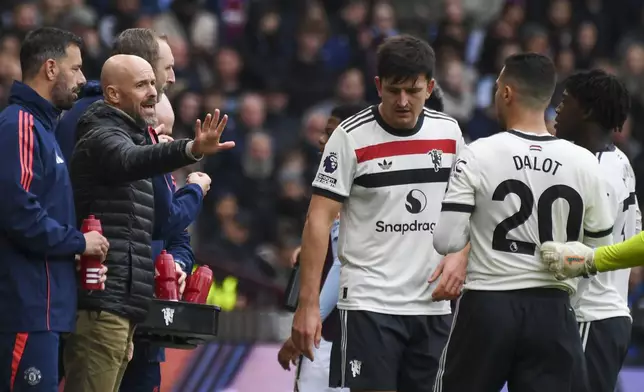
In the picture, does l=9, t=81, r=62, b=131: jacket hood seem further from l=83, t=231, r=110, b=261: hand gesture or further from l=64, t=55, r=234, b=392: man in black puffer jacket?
l=83, t=231, r=110, b=261: hand gesture

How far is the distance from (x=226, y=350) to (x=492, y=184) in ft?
17.5

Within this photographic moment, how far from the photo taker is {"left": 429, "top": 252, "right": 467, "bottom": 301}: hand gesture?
720cm

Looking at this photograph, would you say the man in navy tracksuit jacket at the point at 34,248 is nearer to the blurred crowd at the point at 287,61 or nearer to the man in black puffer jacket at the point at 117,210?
the man in black puffer jacket at the point at 117,210

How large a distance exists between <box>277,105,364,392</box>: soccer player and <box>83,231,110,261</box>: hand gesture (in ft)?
6.05

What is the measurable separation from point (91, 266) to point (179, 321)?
0.68 m

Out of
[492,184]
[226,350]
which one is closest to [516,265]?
[492,184]

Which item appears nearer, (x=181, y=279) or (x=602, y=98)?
(x=181, y=279)

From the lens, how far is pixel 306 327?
747 cm

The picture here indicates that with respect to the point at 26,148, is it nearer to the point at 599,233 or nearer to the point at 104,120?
the point at 104,120

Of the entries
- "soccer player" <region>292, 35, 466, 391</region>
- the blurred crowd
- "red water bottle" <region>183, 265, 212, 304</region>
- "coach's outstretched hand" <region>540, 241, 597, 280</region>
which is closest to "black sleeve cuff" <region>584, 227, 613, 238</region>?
"coach's outstretched hand" <region>540, 241, 597, 280</region>

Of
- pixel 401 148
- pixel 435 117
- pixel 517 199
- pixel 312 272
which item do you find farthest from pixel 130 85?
pixel 517 199

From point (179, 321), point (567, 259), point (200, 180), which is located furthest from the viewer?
point (200, 180)

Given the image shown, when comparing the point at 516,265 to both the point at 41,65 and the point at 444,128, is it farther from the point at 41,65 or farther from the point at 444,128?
the point at 41,65

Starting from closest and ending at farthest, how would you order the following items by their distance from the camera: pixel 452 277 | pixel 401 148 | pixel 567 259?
1. pixel 567 259
2. pixel 452 277
3. pixel 401 148
